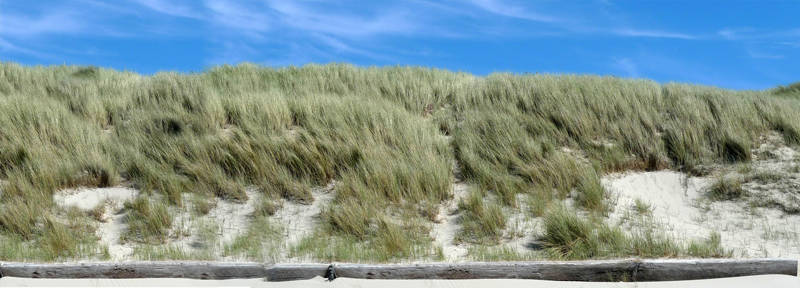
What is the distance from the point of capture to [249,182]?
832 cm

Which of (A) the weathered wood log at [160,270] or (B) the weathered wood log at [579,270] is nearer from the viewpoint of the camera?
(B) the weathered wood log at [579,270]

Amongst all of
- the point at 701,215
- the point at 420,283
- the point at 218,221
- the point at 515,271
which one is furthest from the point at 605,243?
the point at 218,221

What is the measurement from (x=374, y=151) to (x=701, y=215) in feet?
11.7

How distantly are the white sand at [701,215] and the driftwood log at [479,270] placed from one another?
1.01 m

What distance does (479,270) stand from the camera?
19.2 ft

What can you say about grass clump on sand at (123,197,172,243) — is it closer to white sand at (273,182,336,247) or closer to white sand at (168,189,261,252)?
white sand at (168,189,261,252)

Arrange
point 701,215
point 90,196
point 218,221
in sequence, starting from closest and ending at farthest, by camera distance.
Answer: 1. point 218,221
2. point 701,215
3. point 90,196

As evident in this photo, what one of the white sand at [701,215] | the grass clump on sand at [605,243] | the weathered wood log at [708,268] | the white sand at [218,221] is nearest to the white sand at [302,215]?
the white sand at [218,221]

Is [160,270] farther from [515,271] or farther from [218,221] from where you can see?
[515,271]

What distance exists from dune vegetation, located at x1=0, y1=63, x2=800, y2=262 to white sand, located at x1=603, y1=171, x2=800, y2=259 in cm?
22

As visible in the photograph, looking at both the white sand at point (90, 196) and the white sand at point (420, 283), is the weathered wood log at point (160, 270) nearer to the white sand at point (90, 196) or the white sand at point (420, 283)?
the white sand at point (420, 283)

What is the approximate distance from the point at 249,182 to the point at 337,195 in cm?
109

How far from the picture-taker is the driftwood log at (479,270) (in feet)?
19.3

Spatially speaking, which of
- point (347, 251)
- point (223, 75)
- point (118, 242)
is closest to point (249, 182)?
point (118, 242)
